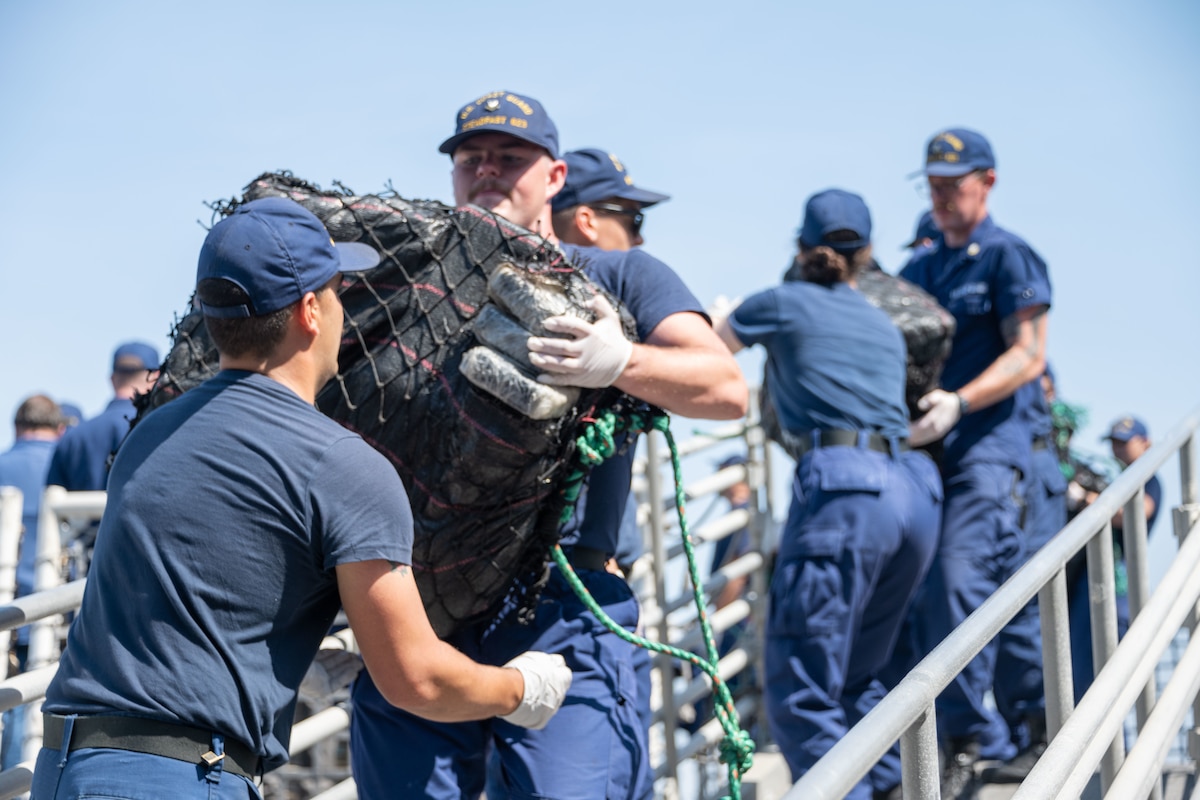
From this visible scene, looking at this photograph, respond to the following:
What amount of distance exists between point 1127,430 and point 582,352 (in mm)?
5965

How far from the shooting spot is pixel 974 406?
17.0 feet

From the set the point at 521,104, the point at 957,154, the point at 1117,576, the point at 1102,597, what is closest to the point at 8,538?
the point at 521,104

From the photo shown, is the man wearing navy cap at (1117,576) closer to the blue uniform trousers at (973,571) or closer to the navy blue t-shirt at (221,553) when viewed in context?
the blue uniform trousers at (973,571)

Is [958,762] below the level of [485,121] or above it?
below

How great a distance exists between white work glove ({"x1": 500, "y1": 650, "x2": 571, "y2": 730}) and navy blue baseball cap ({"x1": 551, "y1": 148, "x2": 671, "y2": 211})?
1.46 metres

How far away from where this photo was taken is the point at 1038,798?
6.72ft

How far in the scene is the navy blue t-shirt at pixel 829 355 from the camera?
15.1 ft

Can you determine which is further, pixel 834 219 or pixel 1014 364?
pixel 1014 364

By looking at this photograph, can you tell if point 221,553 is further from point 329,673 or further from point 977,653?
point 977,653

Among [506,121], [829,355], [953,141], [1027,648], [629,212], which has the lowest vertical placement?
[1027,648]

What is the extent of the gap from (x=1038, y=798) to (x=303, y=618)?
116 cm

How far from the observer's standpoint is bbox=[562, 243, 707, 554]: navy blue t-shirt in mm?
3178

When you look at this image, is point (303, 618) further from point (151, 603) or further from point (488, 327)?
point (488, 327)

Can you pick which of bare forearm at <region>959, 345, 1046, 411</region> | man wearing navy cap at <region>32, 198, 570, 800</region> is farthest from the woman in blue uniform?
man wearing navy cap at <region>32, 198, 570, 800</region>
